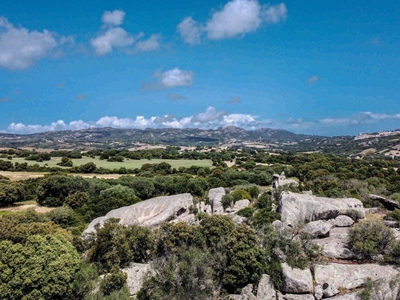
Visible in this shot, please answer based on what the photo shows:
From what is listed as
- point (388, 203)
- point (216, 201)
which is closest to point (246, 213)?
point (216, 201)

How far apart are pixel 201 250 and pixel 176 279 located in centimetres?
406

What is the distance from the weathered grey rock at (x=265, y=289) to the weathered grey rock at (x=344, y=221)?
13435 millimetres

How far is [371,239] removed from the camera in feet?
86.6

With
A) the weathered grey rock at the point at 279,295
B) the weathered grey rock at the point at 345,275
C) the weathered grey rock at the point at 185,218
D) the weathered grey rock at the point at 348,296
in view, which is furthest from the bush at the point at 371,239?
the weathered grey rock at the point at 185,218

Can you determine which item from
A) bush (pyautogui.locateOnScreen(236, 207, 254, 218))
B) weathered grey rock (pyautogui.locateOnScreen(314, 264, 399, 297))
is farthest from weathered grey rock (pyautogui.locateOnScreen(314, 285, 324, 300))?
bush (pyautogui.locateOnScreen(236, 207, 254, 218))

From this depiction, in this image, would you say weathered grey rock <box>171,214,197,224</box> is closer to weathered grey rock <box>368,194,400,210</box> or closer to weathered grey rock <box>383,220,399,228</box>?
weathered grey rock <box>383,220,399,228</box>

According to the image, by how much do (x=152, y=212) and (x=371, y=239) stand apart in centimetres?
2353

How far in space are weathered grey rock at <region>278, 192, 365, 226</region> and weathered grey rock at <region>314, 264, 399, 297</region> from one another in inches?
367

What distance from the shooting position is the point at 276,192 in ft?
151

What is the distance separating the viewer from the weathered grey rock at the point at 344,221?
33.1 meters

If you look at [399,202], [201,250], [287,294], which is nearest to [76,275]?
[201,250]

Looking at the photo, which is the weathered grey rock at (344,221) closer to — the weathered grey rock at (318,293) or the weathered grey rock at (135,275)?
the weathered grey rock at (318,293)

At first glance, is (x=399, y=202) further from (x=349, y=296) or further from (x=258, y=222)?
(x=349, y=296)

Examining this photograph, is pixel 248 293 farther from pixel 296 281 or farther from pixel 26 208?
pixel 26 208
